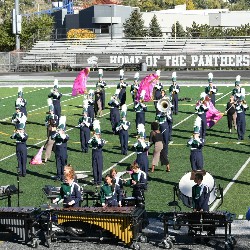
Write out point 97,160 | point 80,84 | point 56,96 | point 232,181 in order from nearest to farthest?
point 232,181, point 97,160, point 56,96, point 80,84

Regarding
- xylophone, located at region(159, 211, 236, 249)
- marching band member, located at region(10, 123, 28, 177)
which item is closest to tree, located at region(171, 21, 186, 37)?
marching band member, located at region(10, 123, 28, 177)

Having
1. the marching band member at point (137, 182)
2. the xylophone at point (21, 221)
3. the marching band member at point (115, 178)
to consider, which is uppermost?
the marching band member at point (115, 178)

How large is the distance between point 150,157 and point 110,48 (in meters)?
40.7

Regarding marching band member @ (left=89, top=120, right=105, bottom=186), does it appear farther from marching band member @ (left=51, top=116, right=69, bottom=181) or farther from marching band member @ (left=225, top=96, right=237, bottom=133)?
marching band member @ (left=225, top=96, right=237, bottom=133)

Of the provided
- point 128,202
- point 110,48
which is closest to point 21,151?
point 128,202

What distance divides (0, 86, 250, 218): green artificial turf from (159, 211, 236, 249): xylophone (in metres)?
2.78

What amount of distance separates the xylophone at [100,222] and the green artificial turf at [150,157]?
2.83m

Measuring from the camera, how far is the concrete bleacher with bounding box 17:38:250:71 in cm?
6338

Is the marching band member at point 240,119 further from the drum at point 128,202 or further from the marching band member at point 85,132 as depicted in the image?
the drum at point 128,202

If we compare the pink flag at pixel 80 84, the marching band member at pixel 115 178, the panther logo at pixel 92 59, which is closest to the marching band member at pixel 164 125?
the marching band member at pixel 115 178

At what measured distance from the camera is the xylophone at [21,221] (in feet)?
55.4

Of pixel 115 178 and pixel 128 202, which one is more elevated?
pixel 115 178

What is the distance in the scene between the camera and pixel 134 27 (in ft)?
256

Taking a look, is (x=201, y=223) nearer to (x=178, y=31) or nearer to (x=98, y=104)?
(x=98, y=104)
